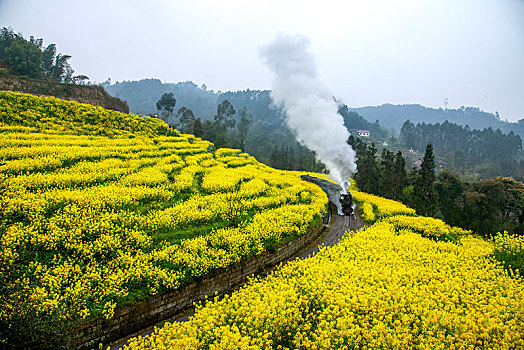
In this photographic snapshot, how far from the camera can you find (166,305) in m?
9.59

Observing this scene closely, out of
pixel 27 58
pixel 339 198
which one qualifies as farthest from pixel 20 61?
pixel 339 198

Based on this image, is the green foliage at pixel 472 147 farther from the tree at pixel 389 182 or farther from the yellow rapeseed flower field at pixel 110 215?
the yellow rapeseed flower field at pixel 110 215

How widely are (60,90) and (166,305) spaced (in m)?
39.8

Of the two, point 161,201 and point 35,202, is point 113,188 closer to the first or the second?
point 161,201

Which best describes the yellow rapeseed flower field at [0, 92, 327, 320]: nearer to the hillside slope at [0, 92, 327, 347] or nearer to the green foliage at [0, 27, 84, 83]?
the hillside slope at [0, 92, 327, 347]

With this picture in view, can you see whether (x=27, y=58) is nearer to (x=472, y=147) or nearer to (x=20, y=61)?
(x=20, y=61)

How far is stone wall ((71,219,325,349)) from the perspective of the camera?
26.2ft

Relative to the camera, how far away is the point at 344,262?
1074cm

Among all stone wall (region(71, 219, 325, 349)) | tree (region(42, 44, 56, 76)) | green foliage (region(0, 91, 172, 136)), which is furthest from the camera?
tree (region(42, 44, 56, 76))

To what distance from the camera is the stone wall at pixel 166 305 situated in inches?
314

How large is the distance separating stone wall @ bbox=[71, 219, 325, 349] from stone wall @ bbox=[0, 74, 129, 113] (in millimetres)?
35449

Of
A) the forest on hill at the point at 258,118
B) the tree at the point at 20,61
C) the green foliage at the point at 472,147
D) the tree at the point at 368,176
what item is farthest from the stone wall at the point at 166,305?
the green foliage at the point at 472,147

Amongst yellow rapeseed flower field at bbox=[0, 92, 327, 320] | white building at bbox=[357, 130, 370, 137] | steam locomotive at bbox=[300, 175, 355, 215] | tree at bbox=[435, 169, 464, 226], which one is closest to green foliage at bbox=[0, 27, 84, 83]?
yellow rapeseed flower field at bbox=[0, 92, 327, 320]

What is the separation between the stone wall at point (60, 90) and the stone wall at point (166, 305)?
35.4m
